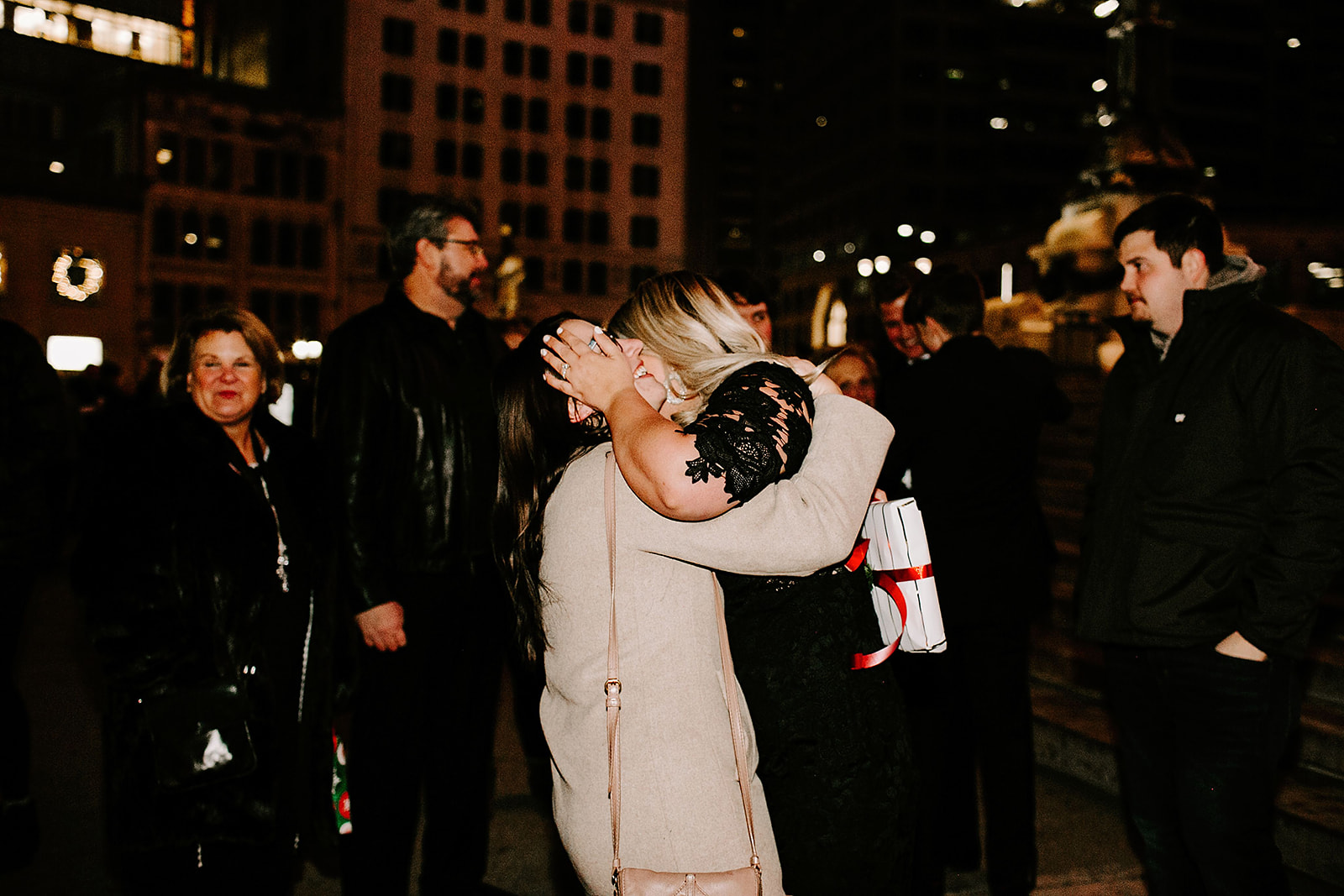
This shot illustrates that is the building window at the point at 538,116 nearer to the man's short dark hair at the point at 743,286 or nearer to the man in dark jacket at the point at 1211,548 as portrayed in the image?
the man's short dark hair at the point at 743,286

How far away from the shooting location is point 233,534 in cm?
298

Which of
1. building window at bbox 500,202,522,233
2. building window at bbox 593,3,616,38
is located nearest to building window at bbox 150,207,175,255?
building window at bbox 500,202,522,233

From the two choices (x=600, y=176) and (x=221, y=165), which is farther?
(x=600, y=176)

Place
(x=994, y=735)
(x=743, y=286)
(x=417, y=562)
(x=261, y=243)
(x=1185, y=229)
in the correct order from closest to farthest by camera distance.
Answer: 1. (x=1185, y=229)
2. (x=417, y=562)
3. (x=994, y=735)
4. (x=743, y=286)
5. (x=261, y=243)

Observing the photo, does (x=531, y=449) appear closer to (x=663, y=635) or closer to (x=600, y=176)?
(x=663, y=635)

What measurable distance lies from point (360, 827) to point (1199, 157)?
80320mm

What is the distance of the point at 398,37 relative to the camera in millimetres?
51344

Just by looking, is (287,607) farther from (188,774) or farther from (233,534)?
(188,774)

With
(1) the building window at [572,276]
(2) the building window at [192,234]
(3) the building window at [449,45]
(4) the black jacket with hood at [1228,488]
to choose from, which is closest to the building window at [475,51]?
(3) the building window at [449,45]

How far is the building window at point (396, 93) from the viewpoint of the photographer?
50781 millimetres

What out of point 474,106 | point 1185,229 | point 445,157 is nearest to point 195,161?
point 445,157

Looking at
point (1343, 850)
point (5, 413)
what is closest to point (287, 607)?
point (5, 413)

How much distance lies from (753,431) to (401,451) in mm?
2175

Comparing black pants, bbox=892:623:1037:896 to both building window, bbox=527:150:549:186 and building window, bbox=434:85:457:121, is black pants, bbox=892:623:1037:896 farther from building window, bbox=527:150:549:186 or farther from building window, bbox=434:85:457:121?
building window, bbox=527:150:549:186
